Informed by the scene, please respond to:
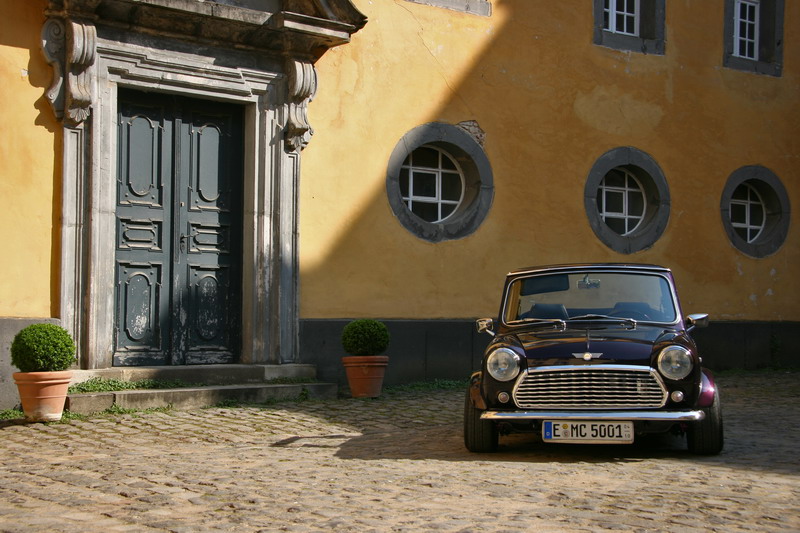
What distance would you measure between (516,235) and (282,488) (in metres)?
8.13

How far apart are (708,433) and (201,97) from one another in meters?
6.67

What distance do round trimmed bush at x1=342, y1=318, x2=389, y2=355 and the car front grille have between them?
4130mm

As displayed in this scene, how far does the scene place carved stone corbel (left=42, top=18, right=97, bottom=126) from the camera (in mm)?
10445

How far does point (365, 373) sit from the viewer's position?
37.2ft

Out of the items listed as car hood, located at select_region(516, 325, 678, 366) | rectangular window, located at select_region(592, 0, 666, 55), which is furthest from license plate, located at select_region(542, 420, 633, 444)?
rectangular window, located at select_region(592, 0, 666, 55)

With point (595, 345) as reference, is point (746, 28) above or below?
above

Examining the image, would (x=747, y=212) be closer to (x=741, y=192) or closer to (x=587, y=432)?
(x=741, y=192)

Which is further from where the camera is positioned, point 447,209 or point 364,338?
point 447,209

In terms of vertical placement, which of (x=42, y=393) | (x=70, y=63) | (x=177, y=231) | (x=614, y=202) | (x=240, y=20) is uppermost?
(x=240, y=20)

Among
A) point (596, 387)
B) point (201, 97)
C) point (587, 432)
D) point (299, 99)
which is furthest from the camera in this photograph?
point (299, 99)

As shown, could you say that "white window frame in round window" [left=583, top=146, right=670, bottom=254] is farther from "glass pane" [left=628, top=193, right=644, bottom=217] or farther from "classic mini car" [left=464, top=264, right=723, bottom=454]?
"classic mini car" [left=464, top=264, right=723, bottom=454]

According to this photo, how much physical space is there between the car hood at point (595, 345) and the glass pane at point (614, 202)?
7321 mm

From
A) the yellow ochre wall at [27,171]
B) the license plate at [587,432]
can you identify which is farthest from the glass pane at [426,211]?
the license plate at [587,432]

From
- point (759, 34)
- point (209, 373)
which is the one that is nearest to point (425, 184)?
point (209, 373)
